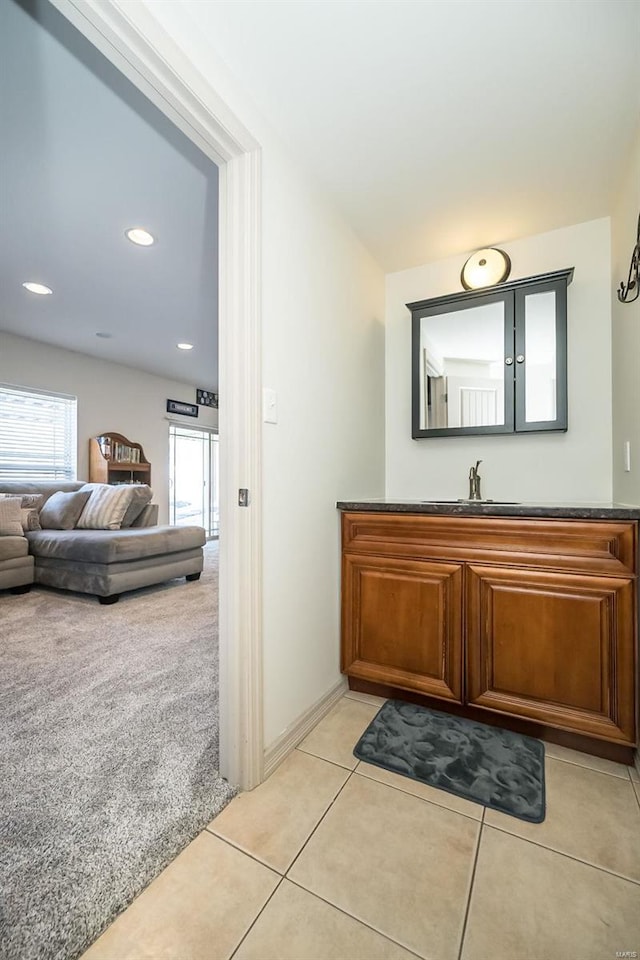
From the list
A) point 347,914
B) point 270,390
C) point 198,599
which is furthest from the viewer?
point 198,599

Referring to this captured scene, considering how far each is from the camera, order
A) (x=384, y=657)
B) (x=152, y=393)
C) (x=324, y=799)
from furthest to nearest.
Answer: (x=152, y=393), (x=384, y=657), (x=324, y=799)

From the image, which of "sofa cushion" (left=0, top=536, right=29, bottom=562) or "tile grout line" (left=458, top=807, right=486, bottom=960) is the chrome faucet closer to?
"tile grout line" (left=458, top=807, right=486, bottom=960)

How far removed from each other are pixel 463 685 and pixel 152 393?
5.59 metres

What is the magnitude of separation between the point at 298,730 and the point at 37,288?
3.79 metres

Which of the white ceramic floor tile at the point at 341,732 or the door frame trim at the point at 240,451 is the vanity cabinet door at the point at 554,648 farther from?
the door frame trim at the point at 240,451

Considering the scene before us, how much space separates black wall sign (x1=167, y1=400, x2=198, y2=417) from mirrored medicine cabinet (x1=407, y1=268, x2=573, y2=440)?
465 cm

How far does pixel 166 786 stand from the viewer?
4.17 feet

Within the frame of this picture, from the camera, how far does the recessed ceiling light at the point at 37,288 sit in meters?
3.14

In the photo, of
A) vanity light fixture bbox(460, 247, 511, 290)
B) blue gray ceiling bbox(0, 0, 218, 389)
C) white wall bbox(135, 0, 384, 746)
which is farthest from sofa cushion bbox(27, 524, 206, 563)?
vanity light fixture bbox(460, 247, 511, 290)

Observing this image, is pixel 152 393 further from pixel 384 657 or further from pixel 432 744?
pixel 432 744

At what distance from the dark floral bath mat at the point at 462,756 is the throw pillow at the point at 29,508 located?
148 inches

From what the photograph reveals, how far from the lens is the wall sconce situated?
57.2 inches

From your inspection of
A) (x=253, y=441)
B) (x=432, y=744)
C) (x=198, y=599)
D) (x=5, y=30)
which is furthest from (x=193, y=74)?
(x=198, y=599)

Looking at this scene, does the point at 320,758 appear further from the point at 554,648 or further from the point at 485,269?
the point at 485,269
